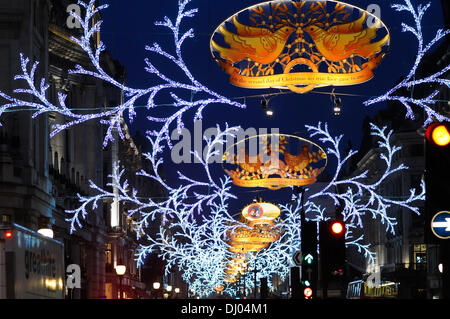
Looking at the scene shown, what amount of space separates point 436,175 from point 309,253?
52.4ft

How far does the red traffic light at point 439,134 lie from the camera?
871 cm

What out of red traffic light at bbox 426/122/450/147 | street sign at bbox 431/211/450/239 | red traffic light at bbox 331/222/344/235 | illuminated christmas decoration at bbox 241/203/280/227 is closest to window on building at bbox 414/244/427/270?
illuminated christmas decoration at bbox 241/203/280/227

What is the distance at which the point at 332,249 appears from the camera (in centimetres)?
1914

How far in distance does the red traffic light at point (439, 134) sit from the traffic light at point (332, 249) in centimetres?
995

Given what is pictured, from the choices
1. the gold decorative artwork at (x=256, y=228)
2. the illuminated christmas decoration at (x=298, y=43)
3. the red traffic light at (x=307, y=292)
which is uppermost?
the illuminated christmas decoration at (x=298, y=43)

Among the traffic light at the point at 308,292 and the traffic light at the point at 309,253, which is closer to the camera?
the traffic light at the point at 309,253

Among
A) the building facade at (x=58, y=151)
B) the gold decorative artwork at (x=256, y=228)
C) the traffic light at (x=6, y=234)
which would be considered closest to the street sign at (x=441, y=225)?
the traffic light at (x=6, y=234)

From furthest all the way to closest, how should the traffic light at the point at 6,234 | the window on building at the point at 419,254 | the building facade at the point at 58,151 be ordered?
1. the window on building at the point at 419,254
2. the building facade at the point at 58,151
3. the traffic light at the point at 6,234

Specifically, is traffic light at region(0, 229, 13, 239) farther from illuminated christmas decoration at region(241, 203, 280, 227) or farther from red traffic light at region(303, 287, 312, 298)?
illuminated christmas decoration at region(241, 203, 280, 227)

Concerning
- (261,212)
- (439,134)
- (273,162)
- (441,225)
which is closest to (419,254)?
(261,212)

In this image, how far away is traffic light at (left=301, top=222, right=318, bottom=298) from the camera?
24031mm

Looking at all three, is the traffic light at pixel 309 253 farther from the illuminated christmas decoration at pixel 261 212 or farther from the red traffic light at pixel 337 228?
the illuminated christmas decoration at pixel 261 212

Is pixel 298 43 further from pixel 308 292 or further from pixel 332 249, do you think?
pixel 308 292

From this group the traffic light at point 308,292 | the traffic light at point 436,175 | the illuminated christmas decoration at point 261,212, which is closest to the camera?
the traffic light at point 436,175
